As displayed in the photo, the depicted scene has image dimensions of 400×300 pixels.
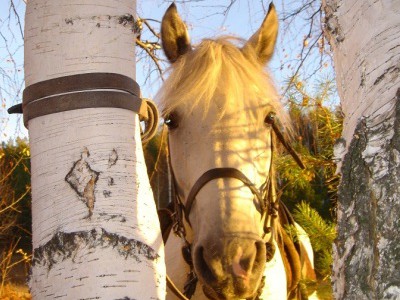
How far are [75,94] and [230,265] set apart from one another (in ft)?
3.81

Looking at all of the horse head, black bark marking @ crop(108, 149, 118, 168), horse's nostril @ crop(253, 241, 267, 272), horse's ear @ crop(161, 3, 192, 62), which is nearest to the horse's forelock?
the horse head

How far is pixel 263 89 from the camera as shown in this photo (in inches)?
104

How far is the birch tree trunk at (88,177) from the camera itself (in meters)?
1.09

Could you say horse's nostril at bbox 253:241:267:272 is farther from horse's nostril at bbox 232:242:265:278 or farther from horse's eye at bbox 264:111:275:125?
horse's eye at bbox 264:111:275:125

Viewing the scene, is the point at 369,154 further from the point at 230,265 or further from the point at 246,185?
the point at 246,185

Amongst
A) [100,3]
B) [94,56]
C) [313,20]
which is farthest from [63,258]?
[313,20]

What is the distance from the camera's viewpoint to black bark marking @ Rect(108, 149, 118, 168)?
1.17m

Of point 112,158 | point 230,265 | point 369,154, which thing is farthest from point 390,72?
point 230,265

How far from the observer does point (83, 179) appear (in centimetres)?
115

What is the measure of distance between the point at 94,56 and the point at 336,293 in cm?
74

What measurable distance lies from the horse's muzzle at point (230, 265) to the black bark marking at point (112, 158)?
101 centimetres

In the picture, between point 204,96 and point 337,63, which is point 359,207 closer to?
point 337,63

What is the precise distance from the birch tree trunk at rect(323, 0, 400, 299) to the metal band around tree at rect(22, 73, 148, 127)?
1.71ft

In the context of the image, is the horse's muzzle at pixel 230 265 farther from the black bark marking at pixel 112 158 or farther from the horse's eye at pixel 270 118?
the black bark marking at pixel 112 158
